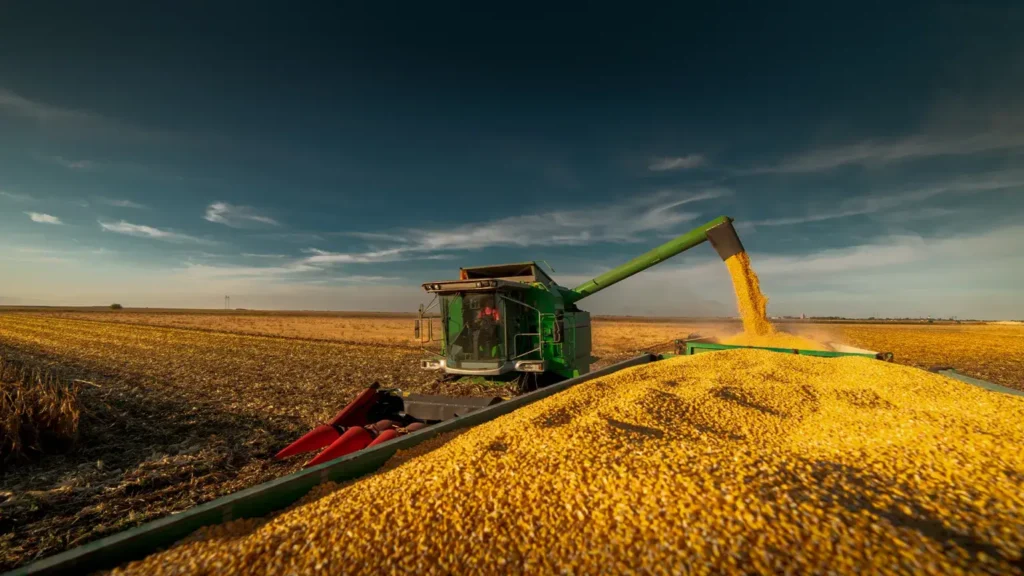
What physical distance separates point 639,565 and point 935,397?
438 centimetres

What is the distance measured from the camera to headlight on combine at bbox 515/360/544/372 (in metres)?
6.74

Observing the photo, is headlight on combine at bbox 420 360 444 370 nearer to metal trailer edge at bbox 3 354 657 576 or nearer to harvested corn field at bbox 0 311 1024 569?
harvested corn field at bbox 0 311 1024 569

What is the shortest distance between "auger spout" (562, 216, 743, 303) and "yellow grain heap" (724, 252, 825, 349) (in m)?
0.30

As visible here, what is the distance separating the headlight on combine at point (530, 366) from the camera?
6.74 meters

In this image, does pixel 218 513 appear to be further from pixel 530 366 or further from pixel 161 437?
pixel 161 437

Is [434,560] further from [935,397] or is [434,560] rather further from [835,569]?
[935,397]

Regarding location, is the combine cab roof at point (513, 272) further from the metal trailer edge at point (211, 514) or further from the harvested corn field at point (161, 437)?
the metal trailer edge at point (211, 514)

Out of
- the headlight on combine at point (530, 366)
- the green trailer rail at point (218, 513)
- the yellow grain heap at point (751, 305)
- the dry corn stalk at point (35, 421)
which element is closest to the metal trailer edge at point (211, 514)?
the green trailer rail at point (218, 513)

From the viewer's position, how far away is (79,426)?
6234mm

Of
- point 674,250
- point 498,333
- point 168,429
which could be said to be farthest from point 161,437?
point 674,250

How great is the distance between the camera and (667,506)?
2.19 metres

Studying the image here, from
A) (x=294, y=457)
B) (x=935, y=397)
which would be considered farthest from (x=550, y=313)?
(x=935, y=397)

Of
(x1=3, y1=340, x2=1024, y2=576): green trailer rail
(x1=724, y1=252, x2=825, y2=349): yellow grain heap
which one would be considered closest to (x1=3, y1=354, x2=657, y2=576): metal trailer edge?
(x1=3, y1=340, x2=1024, y2=576): green trailer rail

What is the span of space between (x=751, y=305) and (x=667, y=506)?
8.08 metres
